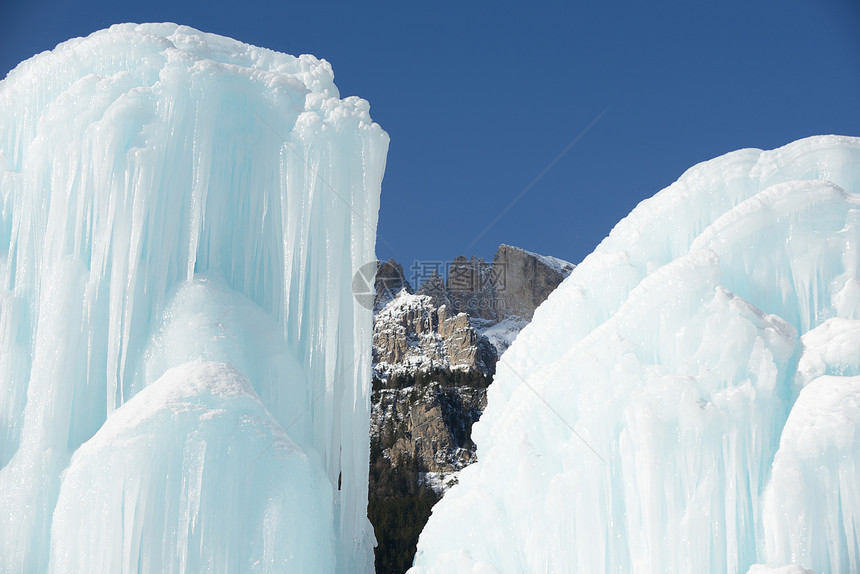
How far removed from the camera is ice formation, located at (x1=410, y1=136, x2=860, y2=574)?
318 inches

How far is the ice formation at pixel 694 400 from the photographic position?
8.07 m

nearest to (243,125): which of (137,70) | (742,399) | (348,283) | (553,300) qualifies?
(137,70)

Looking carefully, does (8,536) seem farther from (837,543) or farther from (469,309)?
(469,309)

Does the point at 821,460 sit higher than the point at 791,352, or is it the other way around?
the point at 791,352

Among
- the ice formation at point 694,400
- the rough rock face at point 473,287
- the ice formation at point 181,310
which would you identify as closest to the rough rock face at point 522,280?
the rough rock face at point 473,287

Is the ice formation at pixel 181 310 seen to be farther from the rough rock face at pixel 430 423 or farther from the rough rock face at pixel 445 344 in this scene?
the rough rock face at pixel 430 423

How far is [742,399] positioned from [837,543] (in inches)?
65.8

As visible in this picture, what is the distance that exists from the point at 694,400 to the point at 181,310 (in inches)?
314

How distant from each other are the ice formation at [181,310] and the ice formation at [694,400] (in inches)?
112

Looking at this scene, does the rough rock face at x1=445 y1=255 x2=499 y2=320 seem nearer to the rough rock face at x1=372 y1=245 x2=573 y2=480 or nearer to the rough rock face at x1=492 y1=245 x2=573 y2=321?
the rough rock face at x1=372 y1=245 x2=573 y2=480

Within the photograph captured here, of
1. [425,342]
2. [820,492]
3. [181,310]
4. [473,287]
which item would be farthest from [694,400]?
[473,287]

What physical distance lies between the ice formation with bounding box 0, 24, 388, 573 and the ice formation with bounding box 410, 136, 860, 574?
9.33 ft

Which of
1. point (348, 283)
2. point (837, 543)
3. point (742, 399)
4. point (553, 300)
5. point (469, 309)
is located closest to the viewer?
point (837, 543)

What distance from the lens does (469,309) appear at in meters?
160
